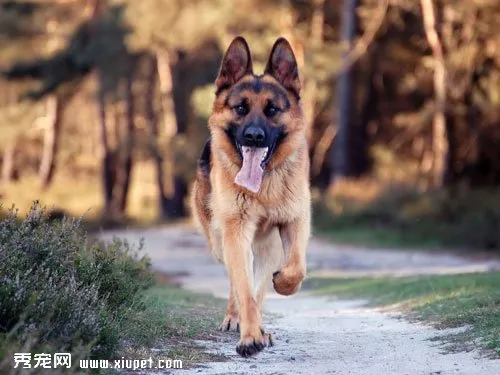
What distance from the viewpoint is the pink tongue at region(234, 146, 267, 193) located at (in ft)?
27.2

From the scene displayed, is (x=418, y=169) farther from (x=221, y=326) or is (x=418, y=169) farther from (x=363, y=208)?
(x=221, y=326)

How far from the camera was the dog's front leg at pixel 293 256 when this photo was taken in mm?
8195

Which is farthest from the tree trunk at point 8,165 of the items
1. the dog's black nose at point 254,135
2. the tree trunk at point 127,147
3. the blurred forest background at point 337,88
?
the dog's black nose at point 254,135

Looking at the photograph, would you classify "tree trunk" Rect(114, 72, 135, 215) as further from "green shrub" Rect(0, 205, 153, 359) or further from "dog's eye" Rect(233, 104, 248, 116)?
A: "dog's eye" Rect(233, 104, 248, 116)

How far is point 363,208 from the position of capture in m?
29.5

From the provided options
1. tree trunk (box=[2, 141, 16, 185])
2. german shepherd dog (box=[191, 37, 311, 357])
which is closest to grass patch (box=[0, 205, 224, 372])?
german shepherd dog (box=[191, 37, 311, 357])

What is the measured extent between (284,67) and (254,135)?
0.93 meters

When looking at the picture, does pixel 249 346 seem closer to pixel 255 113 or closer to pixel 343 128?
pixel 255 113

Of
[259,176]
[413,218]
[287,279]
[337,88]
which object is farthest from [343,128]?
[287,279]

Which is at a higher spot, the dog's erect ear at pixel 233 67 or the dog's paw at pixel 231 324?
the dog's erect ear at pixel 233 67

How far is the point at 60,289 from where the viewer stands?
285 inches

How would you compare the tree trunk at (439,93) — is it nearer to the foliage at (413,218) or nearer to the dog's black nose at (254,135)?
the foliage at (413,218)

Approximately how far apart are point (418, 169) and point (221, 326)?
28.0 metres

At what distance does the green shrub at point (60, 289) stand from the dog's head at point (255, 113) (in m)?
1.45
